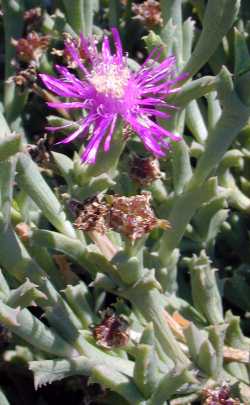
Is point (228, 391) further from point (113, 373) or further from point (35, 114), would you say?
point (35, 114)

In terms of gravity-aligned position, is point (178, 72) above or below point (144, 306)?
above

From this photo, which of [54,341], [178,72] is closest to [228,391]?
[54,341]

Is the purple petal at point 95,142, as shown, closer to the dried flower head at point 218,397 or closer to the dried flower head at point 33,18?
the dried flower head at point 218,397

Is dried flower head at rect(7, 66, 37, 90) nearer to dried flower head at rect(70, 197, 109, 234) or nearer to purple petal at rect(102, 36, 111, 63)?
purple petal at rect(102, 36, 111, 63)

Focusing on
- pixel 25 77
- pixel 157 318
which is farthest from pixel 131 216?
pixel 25 77

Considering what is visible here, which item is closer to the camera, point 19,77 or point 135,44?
point 19,77

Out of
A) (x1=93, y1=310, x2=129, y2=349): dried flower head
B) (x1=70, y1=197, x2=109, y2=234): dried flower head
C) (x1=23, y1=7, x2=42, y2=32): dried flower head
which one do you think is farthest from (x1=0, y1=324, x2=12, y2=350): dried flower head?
(x1=23, y1=7, x2=42, y2=32): dried flower head

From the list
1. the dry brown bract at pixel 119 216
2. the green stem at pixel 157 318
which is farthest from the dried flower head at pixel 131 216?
the green stem at pixel 157 318
